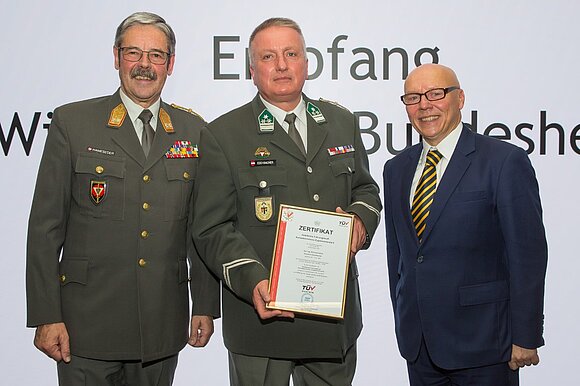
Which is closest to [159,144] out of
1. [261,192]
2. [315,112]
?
[261,192]

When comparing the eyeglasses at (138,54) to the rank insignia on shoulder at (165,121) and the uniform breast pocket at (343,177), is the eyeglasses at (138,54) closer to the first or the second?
the rank insignia on shoulder at (165,121)

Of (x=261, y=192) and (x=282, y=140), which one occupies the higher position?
(x=282, y=140)

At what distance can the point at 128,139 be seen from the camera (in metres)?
2.43

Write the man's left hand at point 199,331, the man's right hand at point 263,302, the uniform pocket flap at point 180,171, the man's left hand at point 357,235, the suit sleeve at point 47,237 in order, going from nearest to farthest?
the man's right hand at point 263,302
the man's left hand at point 357,235
the suit sleeve at point 47,237
the uniform pocket flap at point 180,171
the man's left hand at point 199,331

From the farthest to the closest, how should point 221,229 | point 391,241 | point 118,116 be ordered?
point 391,241 < point 118,116 < point 221,229

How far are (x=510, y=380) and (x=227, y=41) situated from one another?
2186mm

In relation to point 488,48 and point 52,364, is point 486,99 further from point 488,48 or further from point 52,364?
point 52,364

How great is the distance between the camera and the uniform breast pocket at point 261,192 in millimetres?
2279

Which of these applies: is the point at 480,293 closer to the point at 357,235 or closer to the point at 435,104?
the point at 357,235

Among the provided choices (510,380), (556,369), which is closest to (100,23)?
(510,380)

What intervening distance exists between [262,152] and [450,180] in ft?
2.22

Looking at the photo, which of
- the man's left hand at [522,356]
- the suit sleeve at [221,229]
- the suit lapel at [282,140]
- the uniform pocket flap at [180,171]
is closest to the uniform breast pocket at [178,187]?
the uniform pocket flap at [180,171]

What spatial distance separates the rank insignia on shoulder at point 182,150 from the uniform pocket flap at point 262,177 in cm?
31

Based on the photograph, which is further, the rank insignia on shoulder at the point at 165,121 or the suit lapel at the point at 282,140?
the rank insignia on shoulder at the point at 165,121
